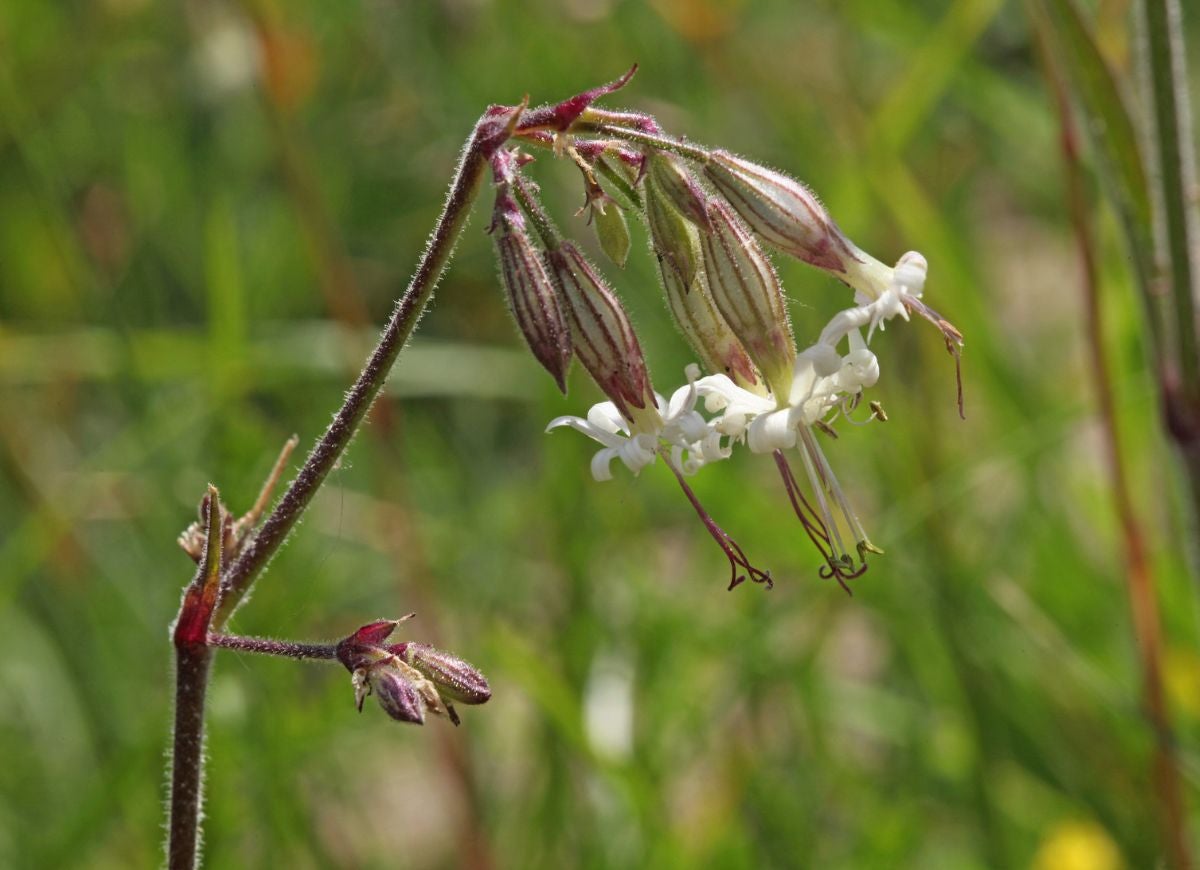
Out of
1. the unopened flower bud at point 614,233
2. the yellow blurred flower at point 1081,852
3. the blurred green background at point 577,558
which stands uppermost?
the unopened flower bud at point 614,233

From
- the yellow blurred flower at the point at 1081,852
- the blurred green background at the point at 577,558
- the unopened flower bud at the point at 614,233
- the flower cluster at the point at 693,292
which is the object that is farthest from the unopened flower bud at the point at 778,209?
the yellow blurred flower at the point at 1081,852

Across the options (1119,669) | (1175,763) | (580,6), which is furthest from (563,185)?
(1175,763)

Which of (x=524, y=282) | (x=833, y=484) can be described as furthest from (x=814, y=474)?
(x=524, y=282)

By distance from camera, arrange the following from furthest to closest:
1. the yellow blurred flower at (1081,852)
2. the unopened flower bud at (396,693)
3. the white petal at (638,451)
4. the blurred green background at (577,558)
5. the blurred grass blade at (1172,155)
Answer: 1. the yellow blurred flower at (1081,852)
2. the blurred green background at (577,558)
3. the blurred grass blade at (1172,155)
4. the white petal at (638,451)
5. the unopened flower bud at (396,693)

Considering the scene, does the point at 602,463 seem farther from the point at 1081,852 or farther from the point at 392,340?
the point at 1081,852

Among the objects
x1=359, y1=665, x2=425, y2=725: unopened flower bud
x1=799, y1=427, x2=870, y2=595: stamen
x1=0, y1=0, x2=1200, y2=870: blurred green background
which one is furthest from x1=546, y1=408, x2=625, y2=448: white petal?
x1=0, y1=0, x2=1200, y2=870: blurred green background

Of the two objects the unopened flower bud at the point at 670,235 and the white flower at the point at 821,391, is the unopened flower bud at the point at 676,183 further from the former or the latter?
the white flower at the point at 821,391

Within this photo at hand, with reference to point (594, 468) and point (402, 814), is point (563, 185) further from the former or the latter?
point (594, 468)
